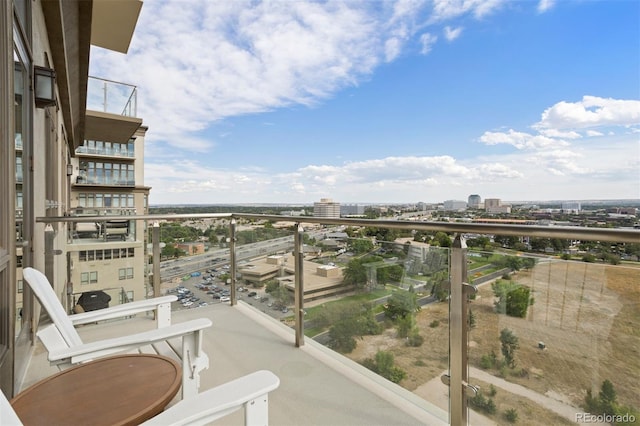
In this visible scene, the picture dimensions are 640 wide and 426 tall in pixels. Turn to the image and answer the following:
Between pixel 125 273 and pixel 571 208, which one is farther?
pixel 125 273

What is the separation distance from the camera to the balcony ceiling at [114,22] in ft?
16.7

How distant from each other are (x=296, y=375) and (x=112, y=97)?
10.9 m

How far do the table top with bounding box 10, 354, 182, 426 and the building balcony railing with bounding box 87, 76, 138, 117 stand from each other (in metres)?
10.1

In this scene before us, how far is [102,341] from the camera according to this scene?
1.49 meters

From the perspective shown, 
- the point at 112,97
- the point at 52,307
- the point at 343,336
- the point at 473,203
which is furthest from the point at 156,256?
the point at 112,97

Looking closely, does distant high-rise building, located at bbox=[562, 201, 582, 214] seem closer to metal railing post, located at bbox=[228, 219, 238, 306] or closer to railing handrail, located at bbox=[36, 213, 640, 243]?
railing handrail, located at bbox=[36, 213, 640, 243]

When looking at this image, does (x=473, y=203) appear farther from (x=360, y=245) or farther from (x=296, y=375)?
(x=296, y=375)

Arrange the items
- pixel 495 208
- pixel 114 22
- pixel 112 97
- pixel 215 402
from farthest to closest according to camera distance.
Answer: pixel 112 97 < pixel 495 208 < pixel 114 22 < pixel 215 402

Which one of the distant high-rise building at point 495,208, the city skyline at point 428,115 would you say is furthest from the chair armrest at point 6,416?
the city skyline at point 428,115

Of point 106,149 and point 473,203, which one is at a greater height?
point 106,149

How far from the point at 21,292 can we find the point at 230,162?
2948cm

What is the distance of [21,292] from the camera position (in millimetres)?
2469

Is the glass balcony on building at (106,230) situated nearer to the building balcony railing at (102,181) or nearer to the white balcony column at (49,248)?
the white balcony column at (49,248)

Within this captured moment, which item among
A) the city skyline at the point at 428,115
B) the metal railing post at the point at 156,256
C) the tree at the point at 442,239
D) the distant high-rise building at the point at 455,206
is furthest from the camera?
the city skyline at the point at 428,115
